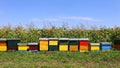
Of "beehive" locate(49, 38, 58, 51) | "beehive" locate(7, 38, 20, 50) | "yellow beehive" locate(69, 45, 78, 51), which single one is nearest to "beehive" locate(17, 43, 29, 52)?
"beehive" locate(7, 38, 20, 50)

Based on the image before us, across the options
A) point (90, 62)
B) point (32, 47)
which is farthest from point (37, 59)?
point (32, 47)

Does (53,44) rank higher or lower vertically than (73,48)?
higher

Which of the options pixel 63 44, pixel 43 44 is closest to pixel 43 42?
pixel 43 44

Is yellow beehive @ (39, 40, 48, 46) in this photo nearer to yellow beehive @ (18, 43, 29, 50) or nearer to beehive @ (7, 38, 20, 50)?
yellow beehive @ (18, 43, 29, 50)

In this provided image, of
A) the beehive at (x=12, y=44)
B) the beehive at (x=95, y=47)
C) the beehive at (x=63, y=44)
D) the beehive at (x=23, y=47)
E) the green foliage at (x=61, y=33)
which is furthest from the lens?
the green foliage at (x=61, y=33)

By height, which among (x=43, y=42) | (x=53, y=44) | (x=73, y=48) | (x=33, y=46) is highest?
(x=43, y=42)

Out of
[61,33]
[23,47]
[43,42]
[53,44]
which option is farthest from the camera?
[61,33]

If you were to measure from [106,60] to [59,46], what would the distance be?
4327 mm

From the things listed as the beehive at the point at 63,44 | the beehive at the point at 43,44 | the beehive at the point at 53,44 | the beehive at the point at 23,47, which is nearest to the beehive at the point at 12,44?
the beehive at the point at 23,47

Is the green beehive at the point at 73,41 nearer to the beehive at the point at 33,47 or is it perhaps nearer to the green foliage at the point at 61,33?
the beehive at the point at 33,47

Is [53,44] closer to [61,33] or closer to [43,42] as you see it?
[43,42]

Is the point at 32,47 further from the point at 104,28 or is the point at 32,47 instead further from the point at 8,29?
the point at 104,28

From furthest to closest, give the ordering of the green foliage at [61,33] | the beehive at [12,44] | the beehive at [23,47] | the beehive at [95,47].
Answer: the green foliage at [61,33] < the beehive at [95,47] < the beehive at [12,44] < the beehive at [23,47]

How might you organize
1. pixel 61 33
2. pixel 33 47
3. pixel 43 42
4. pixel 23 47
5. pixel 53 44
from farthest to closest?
pixel 61 33 < pixel 53 44 < pixel 43 42 < pixel 33 47 < pixel 23 47
